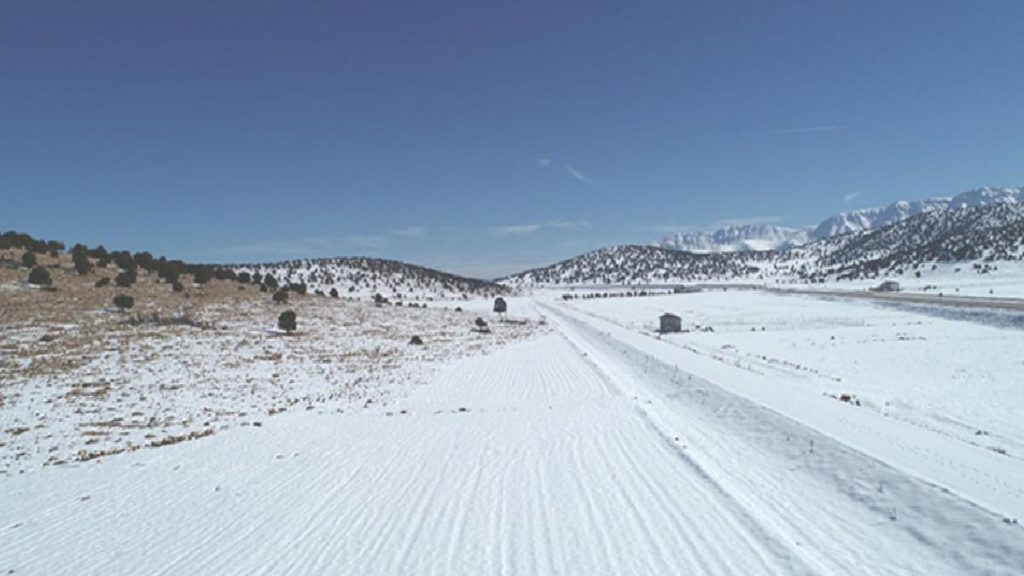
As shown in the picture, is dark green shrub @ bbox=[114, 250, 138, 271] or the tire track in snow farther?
dark green shrub @ bbox=[114, 250, 138, 271]

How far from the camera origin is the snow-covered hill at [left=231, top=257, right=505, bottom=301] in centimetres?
10719

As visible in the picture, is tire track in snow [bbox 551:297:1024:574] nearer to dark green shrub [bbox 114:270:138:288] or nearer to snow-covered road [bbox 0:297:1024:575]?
snow-covered road [bbox 0:297:1024:575]

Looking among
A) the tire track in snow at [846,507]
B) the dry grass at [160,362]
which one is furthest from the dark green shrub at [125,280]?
the tire track in snow at [846,507]

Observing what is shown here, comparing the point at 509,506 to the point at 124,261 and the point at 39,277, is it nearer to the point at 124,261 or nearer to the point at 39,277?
the point at 39,277

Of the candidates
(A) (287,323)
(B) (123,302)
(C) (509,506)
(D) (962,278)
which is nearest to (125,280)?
(B) (123,302)

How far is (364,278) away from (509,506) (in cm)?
11761

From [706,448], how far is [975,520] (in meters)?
4.49

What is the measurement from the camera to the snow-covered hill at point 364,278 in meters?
107

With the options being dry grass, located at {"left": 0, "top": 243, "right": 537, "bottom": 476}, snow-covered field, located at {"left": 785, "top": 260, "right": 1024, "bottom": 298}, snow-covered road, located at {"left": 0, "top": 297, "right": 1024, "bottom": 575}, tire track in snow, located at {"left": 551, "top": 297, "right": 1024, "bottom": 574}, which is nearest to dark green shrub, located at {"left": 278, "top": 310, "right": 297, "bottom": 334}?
dry grass, located at {"left": 0, "top": 243, "right": 537, "bottom": 476}

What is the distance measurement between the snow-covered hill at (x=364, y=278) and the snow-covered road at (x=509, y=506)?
3459 inches

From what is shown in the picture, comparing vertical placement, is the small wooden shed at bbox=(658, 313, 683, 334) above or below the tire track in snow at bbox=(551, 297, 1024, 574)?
above

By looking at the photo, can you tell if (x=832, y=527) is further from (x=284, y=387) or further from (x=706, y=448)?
(x=284, y=387)

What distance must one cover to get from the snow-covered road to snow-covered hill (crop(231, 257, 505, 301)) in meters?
87.9

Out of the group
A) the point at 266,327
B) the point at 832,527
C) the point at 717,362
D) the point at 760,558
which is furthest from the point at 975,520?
the point at 266,327
